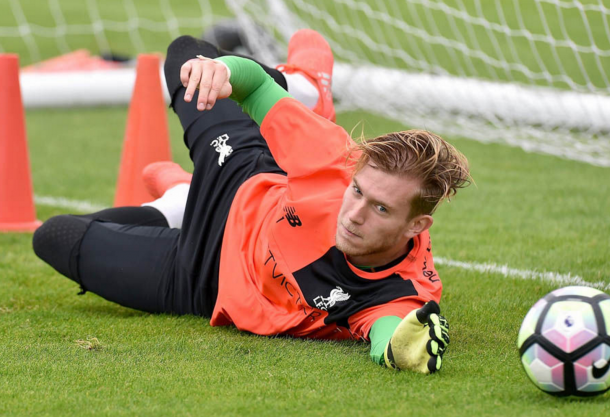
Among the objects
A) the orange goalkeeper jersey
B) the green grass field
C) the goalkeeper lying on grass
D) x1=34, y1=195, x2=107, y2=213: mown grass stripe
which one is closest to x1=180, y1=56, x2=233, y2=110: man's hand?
the goalkeeper lying on grass

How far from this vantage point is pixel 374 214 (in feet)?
8.98

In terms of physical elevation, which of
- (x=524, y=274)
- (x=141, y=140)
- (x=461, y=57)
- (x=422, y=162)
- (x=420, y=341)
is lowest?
(x=461, y=57)

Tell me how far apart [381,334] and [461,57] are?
6830 mm

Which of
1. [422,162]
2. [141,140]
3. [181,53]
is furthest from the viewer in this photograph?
[141,140]

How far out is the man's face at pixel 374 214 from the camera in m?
2.70

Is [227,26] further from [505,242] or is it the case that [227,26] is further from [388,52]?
[505,242]

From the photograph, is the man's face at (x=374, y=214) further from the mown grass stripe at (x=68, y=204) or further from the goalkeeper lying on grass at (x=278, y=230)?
the mown grass stripe at (x=68, y=204)

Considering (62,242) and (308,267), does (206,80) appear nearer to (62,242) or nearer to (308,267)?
(308,267)

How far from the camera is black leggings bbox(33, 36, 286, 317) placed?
334 centimetres

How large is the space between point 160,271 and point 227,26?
6.05 m

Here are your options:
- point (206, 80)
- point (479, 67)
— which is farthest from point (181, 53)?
point (479, 67)

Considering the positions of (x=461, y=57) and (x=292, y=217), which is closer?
(x=292, y=217)

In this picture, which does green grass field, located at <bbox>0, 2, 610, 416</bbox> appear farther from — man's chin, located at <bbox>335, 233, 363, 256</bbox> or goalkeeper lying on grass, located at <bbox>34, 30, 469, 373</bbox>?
man's chin, located at <bbox>335, 233, 363, 256</bbox>

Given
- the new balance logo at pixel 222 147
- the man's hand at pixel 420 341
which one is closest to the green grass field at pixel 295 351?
the man's hand at pixel 420 341
